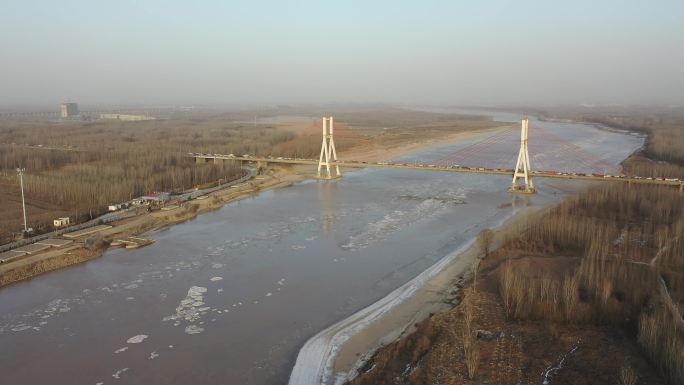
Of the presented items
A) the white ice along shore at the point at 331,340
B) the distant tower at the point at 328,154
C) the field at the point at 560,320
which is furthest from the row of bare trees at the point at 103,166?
the field at the point at 560,320

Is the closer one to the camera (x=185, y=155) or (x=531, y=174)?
(x=531, y=174)

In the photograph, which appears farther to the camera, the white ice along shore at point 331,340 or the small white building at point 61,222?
the small white building at point 61,222

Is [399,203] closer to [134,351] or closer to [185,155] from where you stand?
[134,351]

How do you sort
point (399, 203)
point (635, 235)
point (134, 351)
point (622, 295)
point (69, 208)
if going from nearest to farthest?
point (134, 351)
point (622, 295)
point (635, 235)
point (69, 208)
point (399, 203)

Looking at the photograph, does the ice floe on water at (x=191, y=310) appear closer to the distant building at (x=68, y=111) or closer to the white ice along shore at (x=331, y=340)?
the white ice along shore at (x=331, y=340)

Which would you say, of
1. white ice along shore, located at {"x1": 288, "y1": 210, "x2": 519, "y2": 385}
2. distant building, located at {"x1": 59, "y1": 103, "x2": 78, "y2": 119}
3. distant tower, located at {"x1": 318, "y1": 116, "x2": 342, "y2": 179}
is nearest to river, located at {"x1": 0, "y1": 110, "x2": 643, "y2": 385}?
white ice along shore, located at {"x1": 288, "y1": 210, "x2": 519, "y2": 385}

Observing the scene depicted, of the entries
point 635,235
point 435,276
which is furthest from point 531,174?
point 435,276

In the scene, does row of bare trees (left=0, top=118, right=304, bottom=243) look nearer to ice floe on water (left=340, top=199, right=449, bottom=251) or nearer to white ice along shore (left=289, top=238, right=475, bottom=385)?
ice floe on water (left=340, top=199, right=449, bottom=251)
